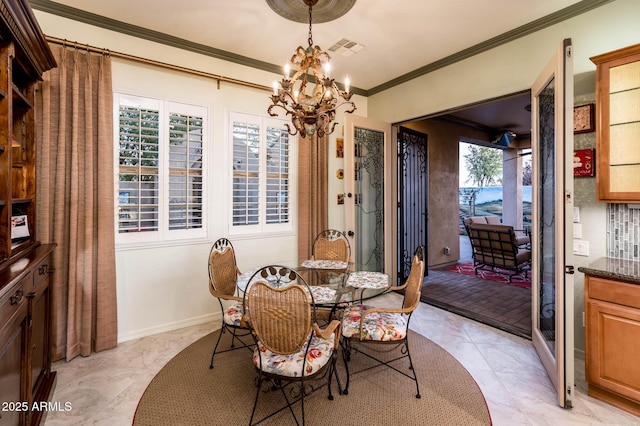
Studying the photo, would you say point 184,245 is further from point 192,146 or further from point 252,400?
point 252,400

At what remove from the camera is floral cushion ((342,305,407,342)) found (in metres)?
2.20

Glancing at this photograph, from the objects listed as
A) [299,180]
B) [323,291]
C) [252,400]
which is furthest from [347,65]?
[252,400]

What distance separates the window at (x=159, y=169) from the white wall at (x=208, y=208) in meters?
0.11

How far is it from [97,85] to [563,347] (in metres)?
4.18

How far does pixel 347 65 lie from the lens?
391 centimetres

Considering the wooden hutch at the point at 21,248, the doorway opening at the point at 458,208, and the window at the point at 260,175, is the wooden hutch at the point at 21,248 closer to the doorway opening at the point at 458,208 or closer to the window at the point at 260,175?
the window at the point at 260,175

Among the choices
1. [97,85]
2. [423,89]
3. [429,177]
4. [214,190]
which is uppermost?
[423,89]

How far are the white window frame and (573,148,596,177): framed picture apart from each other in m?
2.87

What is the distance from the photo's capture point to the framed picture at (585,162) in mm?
2521

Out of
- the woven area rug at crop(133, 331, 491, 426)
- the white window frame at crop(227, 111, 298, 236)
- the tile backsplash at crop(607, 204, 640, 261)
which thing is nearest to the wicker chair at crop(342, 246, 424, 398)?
the woven area rug at crop(133, 331, 491, 426)

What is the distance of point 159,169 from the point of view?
125 inches

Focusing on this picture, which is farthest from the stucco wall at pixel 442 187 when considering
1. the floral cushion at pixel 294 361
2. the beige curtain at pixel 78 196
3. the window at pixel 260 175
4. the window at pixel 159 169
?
the beige curtain at pixel 78 196

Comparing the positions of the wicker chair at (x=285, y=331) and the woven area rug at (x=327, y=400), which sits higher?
the wicker chair at (x=285, y=331)

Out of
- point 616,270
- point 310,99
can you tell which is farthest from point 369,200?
point 616,270
